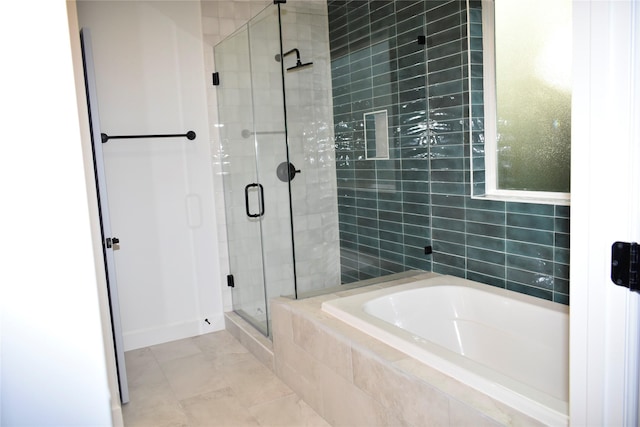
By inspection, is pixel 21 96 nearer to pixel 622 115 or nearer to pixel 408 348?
pixel 622 115

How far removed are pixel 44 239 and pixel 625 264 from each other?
3.36ft

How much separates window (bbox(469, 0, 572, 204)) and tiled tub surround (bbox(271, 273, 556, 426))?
2.57 ft

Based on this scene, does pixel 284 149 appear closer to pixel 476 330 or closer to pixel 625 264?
pixel 476 330

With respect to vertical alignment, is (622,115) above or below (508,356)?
above

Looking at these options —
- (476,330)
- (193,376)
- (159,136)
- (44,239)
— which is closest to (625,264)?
(44,239)

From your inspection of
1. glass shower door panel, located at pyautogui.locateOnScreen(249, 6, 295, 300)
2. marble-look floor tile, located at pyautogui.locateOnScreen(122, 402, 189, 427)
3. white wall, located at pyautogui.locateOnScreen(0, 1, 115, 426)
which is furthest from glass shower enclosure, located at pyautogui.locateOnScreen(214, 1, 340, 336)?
white wall, located at pyautogui.locateOnScreen(0, 1, 115, 426)

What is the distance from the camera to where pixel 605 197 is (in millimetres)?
1031

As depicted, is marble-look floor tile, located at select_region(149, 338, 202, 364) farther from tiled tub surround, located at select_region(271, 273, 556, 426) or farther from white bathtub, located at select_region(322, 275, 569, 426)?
white bathtub, located at select_region(322, 275, 569, 426)

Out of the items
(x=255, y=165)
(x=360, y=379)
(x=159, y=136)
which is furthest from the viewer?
(x=159, y=136)

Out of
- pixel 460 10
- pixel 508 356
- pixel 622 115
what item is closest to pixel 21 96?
pixel 622 115

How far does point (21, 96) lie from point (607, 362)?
115 cm

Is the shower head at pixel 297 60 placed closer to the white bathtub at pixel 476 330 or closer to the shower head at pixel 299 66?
the shower head at pixel 299 66

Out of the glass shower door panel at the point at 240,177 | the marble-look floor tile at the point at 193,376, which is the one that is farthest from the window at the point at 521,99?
the marble-look floor tile at the point at 193,376

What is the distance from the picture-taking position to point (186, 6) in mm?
3490
